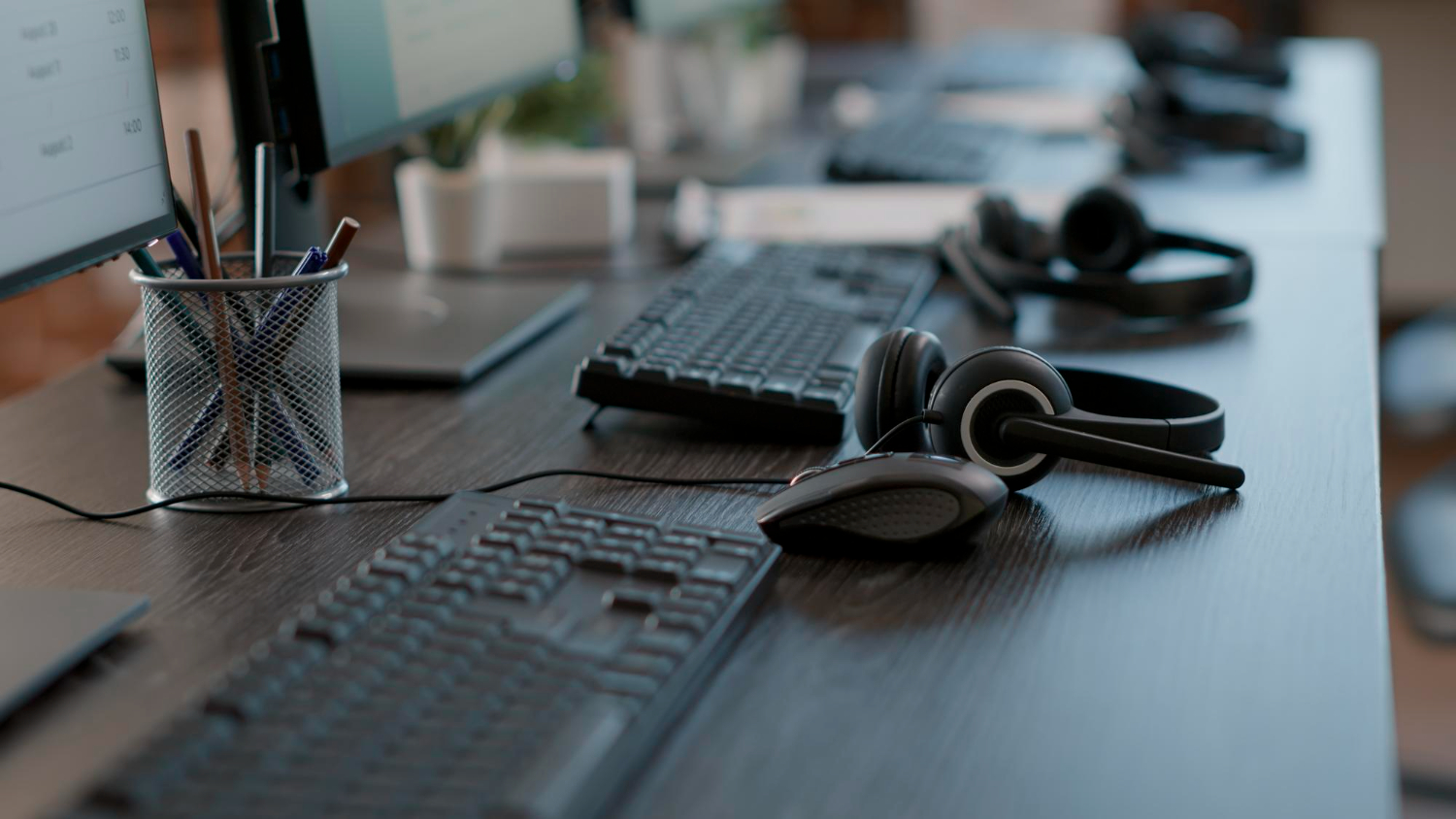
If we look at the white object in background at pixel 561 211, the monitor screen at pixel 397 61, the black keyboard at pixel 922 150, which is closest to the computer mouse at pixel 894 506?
the monitor screen at pixel 397 61

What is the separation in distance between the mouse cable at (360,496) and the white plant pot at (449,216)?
531 millimetres

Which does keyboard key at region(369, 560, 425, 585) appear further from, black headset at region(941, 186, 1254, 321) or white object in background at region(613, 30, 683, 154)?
white object in background at region(613, 30, 683, 154)

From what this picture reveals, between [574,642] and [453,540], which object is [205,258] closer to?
[453,540]

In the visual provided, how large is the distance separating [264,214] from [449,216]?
0.47 m

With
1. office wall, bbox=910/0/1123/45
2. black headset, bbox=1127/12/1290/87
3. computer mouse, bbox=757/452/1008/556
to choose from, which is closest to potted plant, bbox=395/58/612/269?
computer mouse, bbox=757/452/1008/556

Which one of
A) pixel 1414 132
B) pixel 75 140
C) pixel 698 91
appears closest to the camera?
pixel 75 140

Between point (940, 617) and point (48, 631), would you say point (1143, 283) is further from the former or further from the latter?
point (48, 631)

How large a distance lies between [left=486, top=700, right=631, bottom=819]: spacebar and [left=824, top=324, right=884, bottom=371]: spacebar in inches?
17.0

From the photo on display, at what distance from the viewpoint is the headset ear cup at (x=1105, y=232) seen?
Result: 1150 mm

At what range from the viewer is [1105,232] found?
119 cm

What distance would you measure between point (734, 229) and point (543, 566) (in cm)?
79

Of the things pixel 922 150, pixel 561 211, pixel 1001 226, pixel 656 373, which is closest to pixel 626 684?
pixel 656 373

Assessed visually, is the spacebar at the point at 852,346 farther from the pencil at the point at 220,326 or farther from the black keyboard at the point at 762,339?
the pencil at the point at 220,326

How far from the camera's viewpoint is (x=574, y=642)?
1.78 ft
